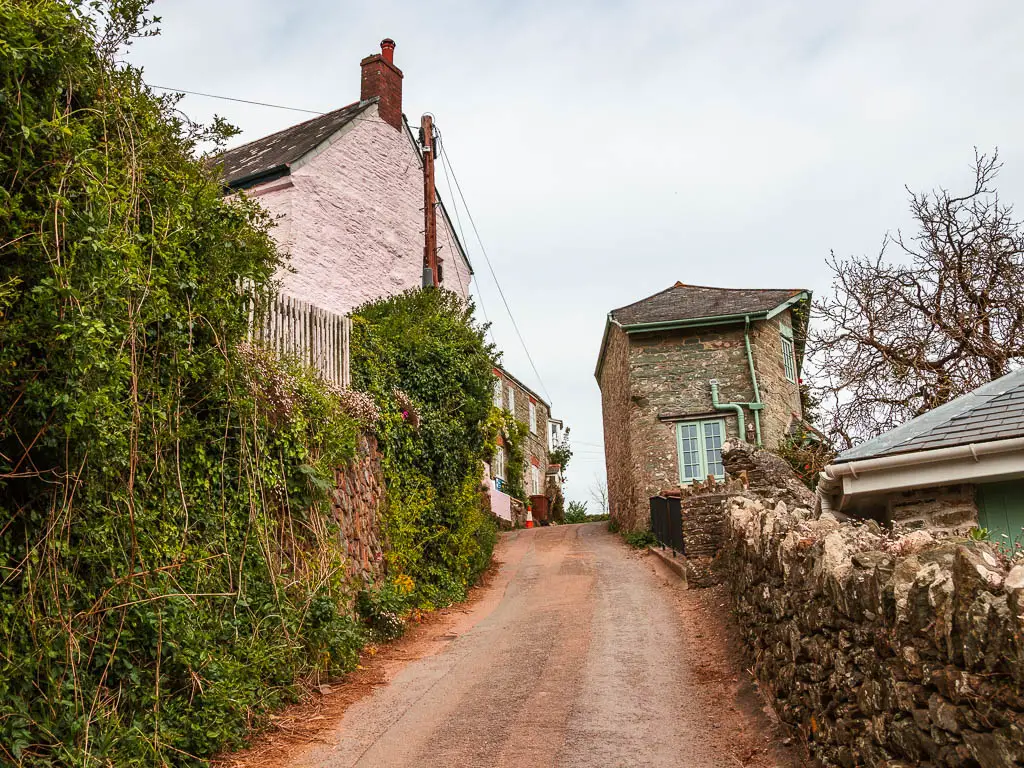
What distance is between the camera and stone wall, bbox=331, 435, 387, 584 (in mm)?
10961

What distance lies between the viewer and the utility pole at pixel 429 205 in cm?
1783

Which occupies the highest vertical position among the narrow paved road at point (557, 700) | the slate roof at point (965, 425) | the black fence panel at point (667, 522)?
the slate roof at point (965, 425)

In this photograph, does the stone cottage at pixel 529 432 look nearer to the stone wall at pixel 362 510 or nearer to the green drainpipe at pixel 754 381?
the green drainpipe at pixel 754 381

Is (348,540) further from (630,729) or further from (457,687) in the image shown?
(630,729)

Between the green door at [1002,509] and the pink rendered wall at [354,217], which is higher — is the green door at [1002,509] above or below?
below

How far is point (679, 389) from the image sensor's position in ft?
69.4

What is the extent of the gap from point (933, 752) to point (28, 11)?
6983 millimetres

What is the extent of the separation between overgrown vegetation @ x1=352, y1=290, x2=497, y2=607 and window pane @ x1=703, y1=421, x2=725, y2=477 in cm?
695

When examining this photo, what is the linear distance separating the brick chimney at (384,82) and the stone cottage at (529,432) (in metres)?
11.3

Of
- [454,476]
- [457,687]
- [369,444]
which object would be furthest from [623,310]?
[457,687]

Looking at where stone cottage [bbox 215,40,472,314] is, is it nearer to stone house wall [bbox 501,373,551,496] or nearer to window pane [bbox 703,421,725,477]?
window pane [bbox 703,421,725,477]

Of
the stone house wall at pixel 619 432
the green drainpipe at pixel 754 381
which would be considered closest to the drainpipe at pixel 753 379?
the green drainpipe at pixel 754 381

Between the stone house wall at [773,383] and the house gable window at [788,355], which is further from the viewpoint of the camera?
the house gable window at [788,355]

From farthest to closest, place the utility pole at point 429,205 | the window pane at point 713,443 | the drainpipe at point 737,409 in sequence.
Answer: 1. the window pane at point 713,443
2. the drainpipe at point 737,409
3. the utility pole at point 429,205
